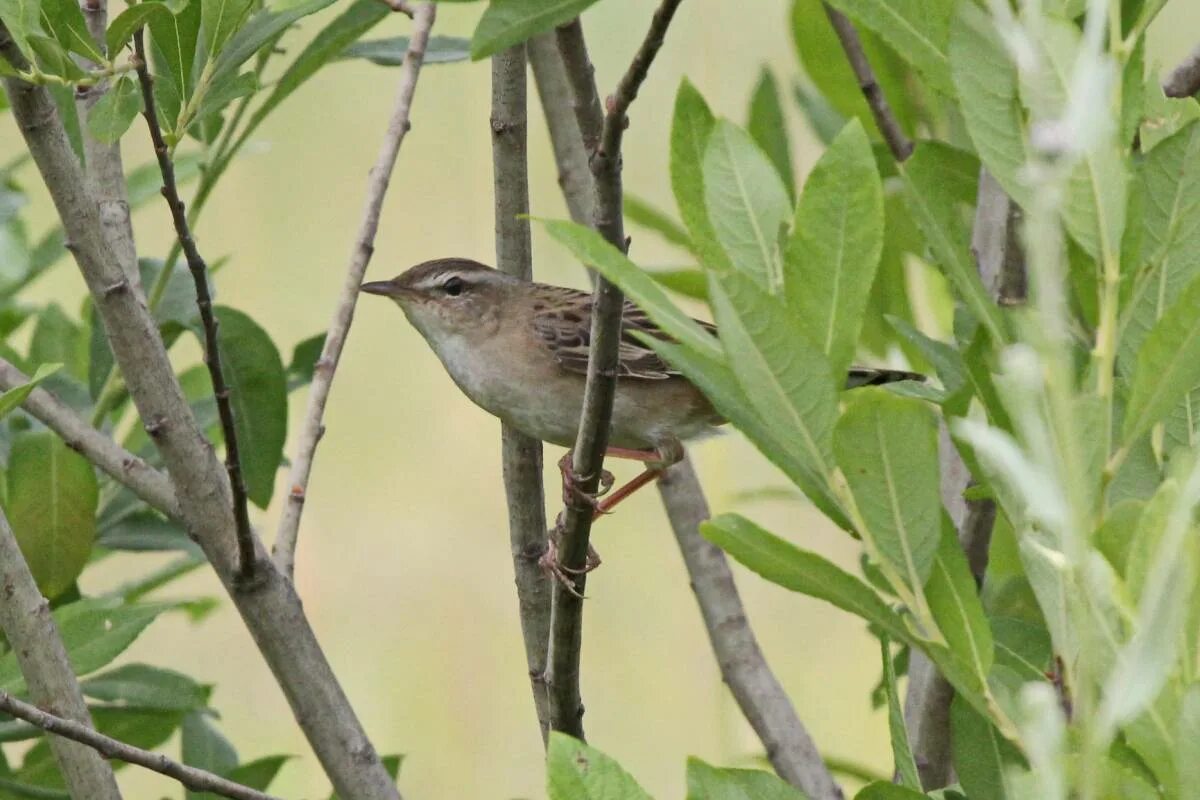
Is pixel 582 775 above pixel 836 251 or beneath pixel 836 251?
beneath

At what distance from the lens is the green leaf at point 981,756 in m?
1.20

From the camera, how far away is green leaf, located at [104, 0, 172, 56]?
1182 millimetres

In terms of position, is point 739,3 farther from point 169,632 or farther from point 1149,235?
point 1149,235

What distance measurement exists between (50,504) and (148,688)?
265 mm

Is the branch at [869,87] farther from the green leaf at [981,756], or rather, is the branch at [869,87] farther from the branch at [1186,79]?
the green leaf at [981,756]

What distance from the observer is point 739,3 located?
26.0 feet

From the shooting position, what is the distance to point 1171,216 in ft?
3.11

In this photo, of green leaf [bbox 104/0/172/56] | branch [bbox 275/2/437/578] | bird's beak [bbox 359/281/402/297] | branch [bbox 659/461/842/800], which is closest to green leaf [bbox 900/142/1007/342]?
green leaf [bbox 104/0/172/56]

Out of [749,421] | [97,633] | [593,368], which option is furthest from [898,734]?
[97,633]

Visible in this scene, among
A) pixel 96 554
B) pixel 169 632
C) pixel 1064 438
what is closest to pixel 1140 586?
pixel 1064 438

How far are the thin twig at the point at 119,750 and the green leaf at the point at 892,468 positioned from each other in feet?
2.21

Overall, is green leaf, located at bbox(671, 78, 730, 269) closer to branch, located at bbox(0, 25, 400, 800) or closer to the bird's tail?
branch, located at bbox(0, 25, 400, 800)

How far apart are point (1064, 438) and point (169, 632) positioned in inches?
285

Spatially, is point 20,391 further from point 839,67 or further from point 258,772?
point 839,67
